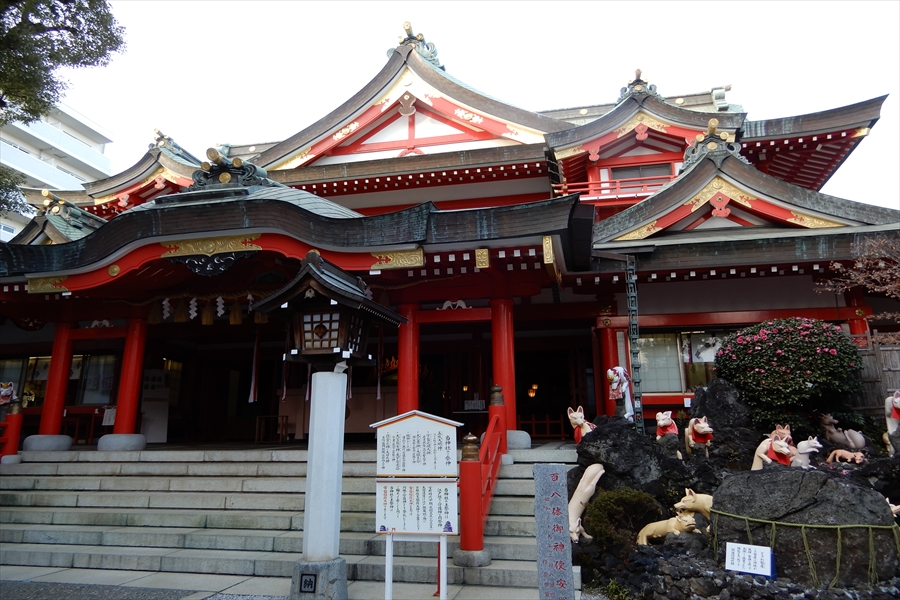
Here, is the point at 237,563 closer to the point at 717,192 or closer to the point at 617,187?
the point at 717,192

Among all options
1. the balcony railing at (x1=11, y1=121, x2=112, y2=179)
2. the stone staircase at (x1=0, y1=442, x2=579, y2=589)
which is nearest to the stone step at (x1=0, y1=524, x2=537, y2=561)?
the stone staircase at (x1=0, y1=442, x2=579, y2=589)

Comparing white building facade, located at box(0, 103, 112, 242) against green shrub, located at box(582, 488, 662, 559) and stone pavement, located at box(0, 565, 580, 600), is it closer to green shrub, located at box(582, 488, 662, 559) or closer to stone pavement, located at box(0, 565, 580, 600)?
stone pavement, located at box(0, 565, 580, 600)

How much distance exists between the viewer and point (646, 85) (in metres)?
14.5

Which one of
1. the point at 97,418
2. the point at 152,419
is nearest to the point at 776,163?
the point at 152,419

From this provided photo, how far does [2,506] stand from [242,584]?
5.95m

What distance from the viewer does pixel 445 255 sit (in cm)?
952

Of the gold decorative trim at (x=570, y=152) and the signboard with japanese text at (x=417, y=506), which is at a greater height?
the gold decorative trim at (x=570, y=152)

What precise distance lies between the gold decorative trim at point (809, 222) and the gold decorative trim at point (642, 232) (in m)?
2.45

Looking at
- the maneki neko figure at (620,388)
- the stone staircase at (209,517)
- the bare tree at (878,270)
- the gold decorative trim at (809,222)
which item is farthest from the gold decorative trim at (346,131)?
the bare tree at (878,270)

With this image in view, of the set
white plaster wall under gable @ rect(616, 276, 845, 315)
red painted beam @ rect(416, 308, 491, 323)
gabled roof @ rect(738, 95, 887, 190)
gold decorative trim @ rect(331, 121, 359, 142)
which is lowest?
red painted beam @ rect(416, 308, 491, 323)

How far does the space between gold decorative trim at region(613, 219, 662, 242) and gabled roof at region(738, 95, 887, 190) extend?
421 centimetres

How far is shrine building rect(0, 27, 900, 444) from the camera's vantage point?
376 inches

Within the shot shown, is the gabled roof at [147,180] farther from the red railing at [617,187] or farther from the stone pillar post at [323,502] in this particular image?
the stone pillar post at [323,502]

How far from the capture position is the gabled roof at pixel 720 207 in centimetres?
1048
